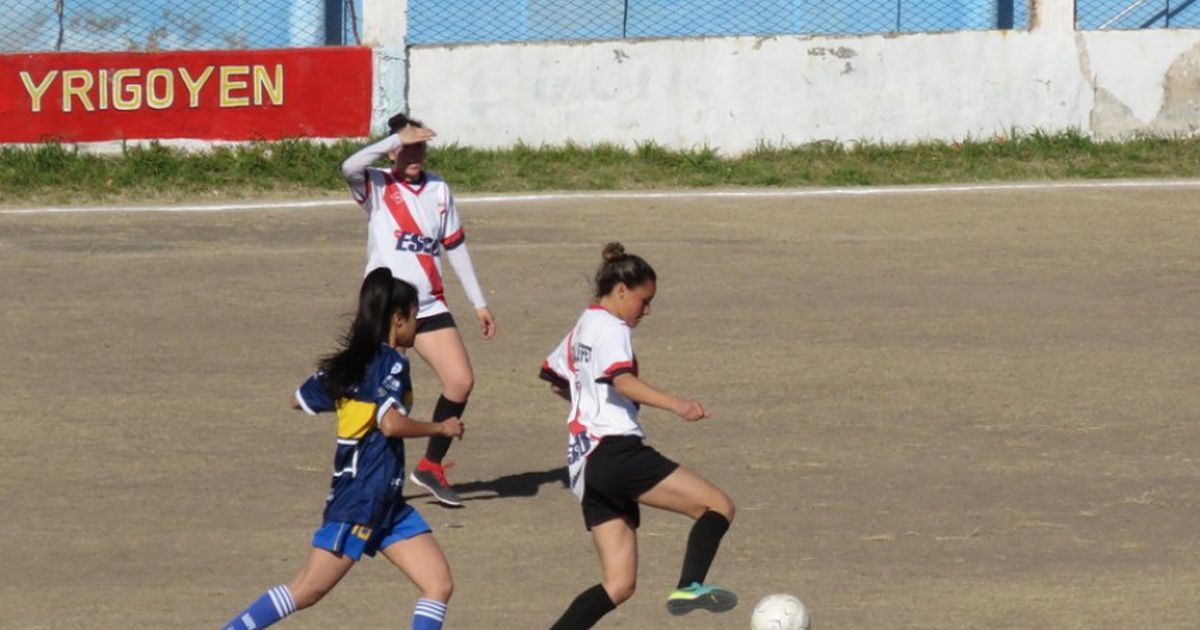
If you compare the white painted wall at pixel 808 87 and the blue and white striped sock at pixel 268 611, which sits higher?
the white painted wall at pixel 808 87

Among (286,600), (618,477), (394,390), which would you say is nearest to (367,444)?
(394,390)

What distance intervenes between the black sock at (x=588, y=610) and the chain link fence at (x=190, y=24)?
43.3 feet

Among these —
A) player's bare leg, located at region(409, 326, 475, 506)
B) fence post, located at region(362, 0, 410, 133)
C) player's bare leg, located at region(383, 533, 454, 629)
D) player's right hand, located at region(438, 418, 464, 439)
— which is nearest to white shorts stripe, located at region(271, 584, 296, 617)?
player's bare leg, located at region(383, 533, 454, 629)

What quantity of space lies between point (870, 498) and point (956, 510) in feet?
1.45

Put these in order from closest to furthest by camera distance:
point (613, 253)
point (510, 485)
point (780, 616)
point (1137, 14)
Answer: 1. point (780, 616)
2. point (613, 253)
3. point (510, 485)
4. point (1137, 14)

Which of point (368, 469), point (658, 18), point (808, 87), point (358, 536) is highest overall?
point (658, 18)

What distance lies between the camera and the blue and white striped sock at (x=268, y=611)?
6.86 meters

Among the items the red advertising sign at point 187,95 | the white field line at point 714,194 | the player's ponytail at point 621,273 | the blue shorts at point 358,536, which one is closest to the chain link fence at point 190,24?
the red advertising sign at point 187,95

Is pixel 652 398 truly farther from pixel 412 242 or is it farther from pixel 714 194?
pixel 714 194

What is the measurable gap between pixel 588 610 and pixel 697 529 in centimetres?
54

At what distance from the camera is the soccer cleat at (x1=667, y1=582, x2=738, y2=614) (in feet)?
24.1

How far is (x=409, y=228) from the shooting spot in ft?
31.6

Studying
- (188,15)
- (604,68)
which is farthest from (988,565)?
(188,15)

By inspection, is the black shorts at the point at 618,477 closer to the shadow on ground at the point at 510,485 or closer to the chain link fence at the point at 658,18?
the shadow on ground at the point at 510,485
